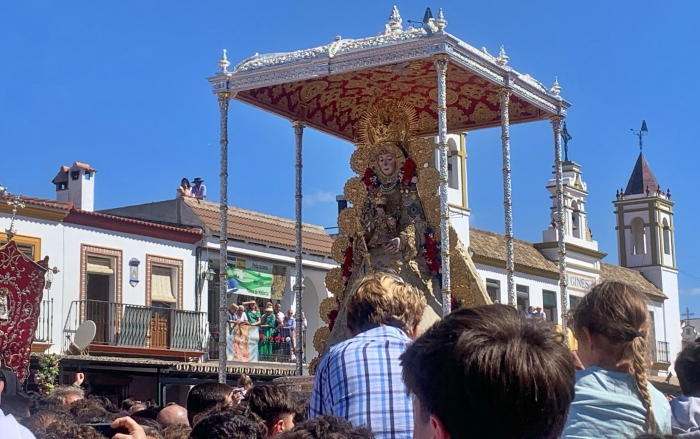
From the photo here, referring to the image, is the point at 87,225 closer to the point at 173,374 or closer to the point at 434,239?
the point at 173,374

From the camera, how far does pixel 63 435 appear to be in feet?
12.7

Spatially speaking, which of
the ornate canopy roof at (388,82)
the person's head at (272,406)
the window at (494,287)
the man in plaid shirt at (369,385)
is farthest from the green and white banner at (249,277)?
the man in plaid shirt at (369,385)

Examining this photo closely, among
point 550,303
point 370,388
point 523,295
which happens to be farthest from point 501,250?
point 370,388

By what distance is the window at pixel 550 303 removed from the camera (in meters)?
30.7

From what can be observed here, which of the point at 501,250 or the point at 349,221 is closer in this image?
the point at 349,221

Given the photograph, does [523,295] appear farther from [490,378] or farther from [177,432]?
[490,378]

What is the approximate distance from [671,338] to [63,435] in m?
36.1

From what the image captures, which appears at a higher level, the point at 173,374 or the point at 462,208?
the point at 462,208

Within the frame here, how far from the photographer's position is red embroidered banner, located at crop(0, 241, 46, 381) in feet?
35.9

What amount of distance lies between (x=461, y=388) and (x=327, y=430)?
745mm

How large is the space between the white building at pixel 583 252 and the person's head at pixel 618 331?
17446 mm

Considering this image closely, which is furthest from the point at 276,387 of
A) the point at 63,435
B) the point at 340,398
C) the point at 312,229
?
the point at 312,229

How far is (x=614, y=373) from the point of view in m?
3.46

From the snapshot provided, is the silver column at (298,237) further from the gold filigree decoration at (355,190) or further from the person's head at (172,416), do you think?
the person's head at (172,416)
